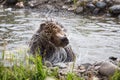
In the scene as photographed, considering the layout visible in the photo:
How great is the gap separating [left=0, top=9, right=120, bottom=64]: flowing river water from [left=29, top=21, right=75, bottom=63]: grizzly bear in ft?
1.24

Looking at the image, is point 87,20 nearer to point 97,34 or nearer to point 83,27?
point 83,27

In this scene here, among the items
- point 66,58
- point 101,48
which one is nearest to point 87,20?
point 101,48

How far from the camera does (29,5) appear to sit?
14.4m

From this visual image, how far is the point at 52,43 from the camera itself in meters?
6.78

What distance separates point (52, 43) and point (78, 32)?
3.35 meters

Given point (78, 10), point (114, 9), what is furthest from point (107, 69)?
point (78, 10)

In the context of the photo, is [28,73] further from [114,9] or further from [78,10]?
[78,10]

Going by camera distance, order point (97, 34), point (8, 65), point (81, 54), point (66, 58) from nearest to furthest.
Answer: point (8, 65) → point (66, 58) → point (81, 54) → point (97, 34)

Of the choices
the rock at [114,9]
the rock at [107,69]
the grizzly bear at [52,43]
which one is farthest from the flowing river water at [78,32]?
the rock at [107,69]

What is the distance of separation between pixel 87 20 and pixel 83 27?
1.07m

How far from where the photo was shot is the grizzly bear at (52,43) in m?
6.63

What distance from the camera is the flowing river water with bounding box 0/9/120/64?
826 centimetres

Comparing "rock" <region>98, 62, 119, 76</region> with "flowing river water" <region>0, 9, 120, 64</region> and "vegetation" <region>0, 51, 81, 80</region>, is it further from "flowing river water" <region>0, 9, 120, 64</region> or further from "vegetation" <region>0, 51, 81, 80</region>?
"flowing river water" <region>0, 9, 120, 64</region>

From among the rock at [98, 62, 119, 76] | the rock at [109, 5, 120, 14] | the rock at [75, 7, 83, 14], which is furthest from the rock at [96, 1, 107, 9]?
the rock at [98, 62, 119, 76]
